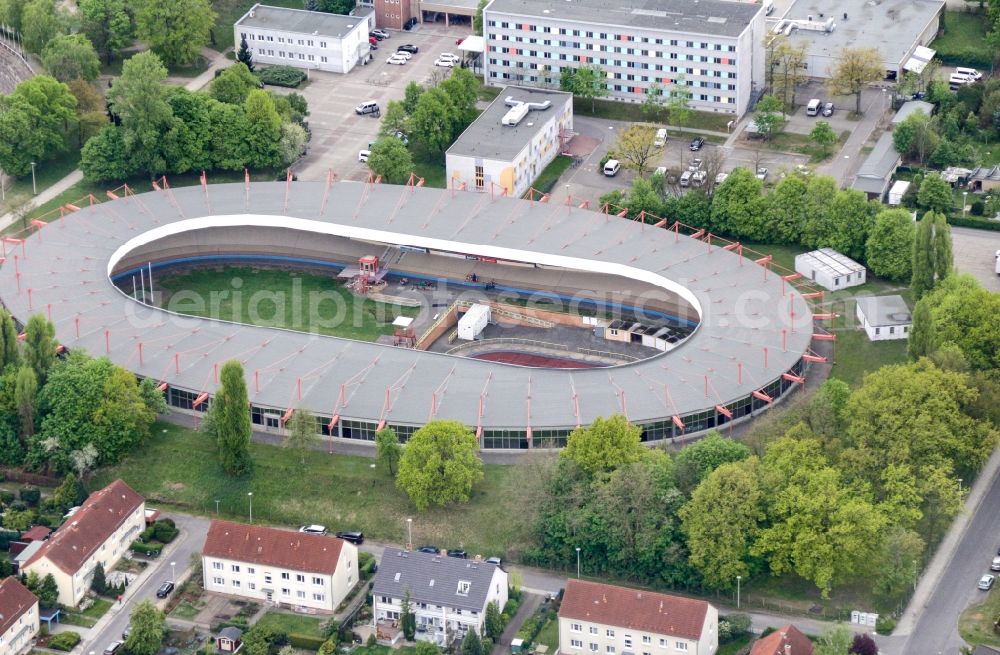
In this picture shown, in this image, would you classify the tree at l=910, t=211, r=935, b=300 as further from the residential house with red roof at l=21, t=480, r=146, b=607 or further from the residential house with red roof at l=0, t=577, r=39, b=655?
the residential house with red roof at l=0, t=577, r=39, b=655

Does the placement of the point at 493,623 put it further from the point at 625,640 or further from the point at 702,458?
the point at 702,458

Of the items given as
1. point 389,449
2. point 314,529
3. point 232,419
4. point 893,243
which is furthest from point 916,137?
point 314,529

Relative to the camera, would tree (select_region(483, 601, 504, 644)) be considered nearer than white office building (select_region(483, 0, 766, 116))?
Yes

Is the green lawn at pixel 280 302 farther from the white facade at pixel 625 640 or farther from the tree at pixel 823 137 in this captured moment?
the tree at pixel 823 137

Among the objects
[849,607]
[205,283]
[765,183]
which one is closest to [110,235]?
[205,283]

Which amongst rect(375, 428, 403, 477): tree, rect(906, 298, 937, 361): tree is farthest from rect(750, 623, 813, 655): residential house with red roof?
rect(906, 298, 937, 361): tree

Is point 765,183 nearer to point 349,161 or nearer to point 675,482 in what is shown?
point 349,161

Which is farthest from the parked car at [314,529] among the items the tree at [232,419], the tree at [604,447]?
the tree at [604,447]
